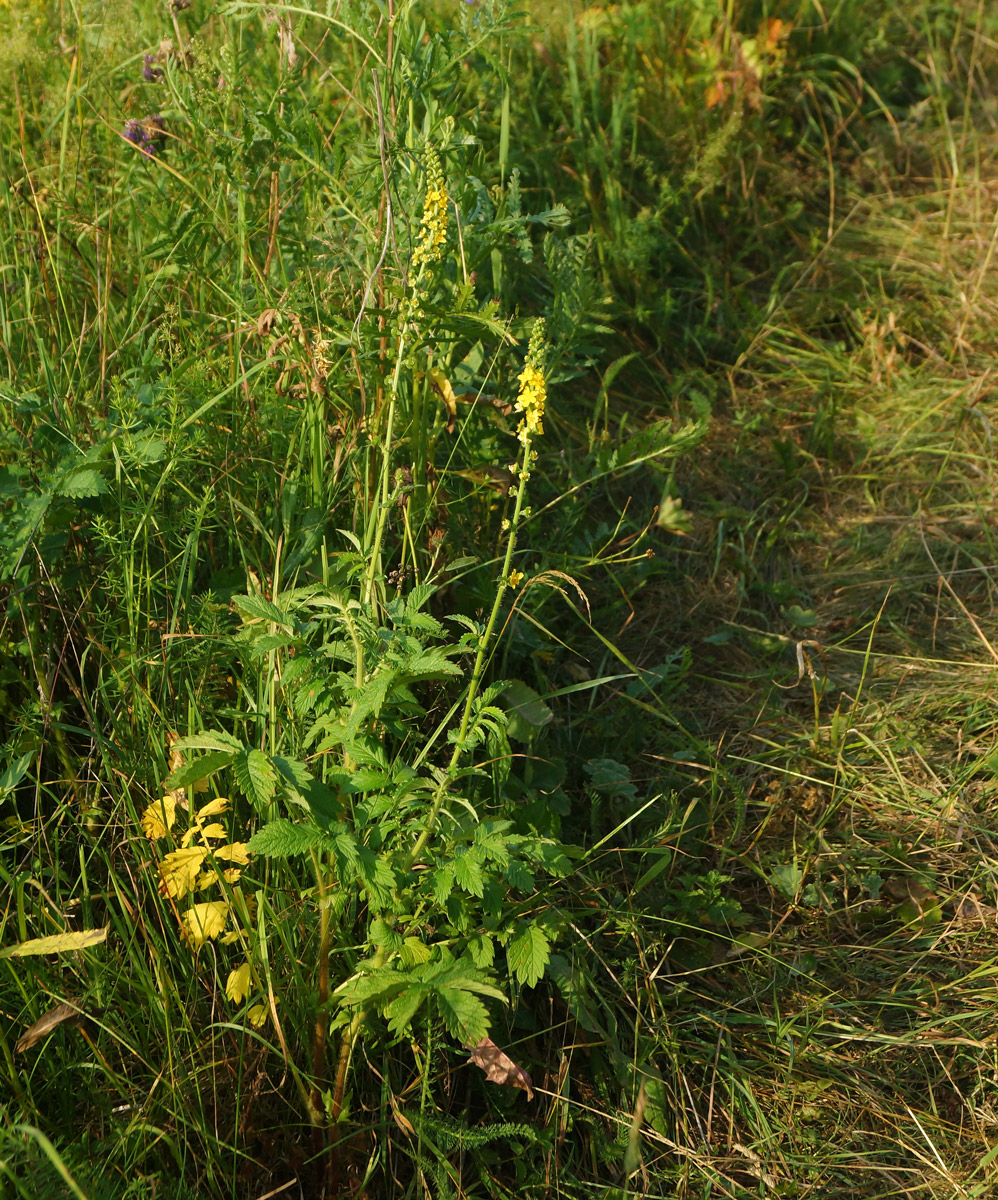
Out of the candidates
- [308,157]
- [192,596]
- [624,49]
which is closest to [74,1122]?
[192,596]

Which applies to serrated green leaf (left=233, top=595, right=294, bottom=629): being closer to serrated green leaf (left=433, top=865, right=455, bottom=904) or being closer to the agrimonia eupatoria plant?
the agrimonia eupatoria plant

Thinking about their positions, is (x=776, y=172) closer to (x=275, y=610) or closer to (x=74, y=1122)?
(x=275, y=610)

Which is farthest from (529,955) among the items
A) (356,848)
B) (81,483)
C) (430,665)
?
(81,483)

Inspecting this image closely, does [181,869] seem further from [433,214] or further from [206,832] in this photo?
[433,214]

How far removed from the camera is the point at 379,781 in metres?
1.36

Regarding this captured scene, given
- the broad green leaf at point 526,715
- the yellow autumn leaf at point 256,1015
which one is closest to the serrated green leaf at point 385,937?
the yellow autumn leaf at point 256,1015

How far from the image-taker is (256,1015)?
59.8 inches

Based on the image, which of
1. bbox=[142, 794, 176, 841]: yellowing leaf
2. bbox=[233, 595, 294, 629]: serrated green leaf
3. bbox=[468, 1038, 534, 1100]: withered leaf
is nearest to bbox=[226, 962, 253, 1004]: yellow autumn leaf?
bbox=[142, 794, 176, 841]: yellowing leaf

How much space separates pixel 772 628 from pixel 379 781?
1.43m

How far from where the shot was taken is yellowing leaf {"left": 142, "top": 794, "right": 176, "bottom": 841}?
5.19ft

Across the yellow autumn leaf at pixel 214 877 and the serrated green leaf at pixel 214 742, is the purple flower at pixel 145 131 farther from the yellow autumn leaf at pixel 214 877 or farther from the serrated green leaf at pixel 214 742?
the yellow autumn leaf at pixel 214 877

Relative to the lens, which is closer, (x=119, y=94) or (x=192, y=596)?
(x=192, y=596)

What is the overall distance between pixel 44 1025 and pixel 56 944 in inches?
4.0

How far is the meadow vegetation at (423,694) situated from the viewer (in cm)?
147
